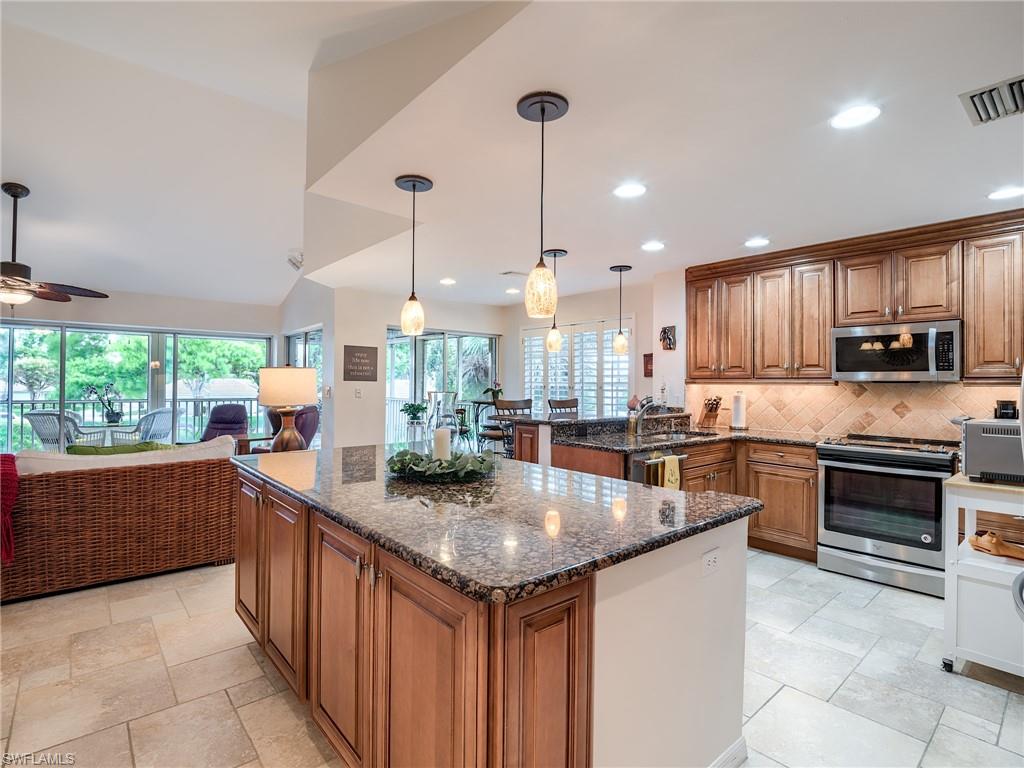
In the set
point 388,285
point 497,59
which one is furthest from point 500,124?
point 388,285

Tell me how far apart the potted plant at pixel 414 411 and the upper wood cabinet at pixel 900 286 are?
4.95 m

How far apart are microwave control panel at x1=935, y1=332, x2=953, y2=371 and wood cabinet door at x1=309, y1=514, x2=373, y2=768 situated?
392cm

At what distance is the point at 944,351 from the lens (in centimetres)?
338

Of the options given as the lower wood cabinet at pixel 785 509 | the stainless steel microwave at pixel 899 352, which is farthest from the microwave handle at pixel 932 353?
the lower wood cabinet at pixel 785 509

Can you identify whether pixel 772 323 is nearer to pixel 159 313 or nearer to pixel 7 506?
pixel 7 506

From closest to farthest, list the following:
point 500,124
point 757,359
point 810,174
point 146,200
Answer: point 500,124
point 810,174
point 757,359
point 146,200

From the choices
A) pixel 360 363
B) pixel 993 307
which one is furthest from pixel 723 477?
pixel 360 363

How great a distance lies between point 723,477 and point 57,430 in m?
7.99

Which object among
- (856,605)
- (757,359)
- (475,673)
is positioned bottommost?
(856,605)

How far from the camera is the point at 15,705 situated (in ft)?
6.55

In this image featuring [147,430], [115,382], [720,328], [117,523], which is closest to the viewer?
[117,523]

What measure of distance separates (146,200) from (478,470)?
5.03m

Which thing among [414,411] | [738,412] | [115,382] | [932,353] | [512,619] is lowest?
[512,619]

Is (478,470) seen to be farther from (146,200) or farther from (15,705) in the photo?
(146,200)
